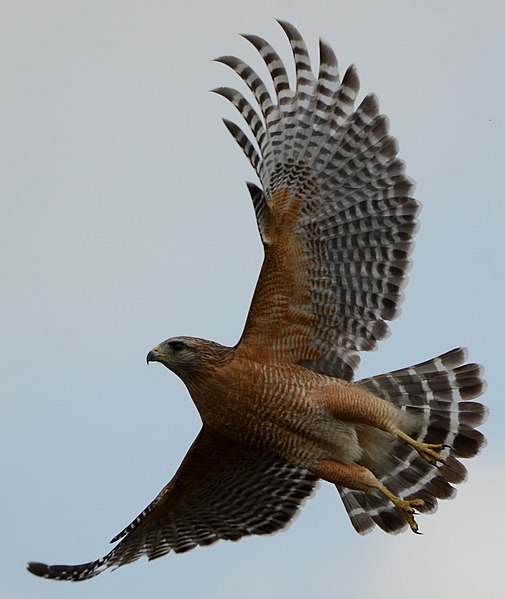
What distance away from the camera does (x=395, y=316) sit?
14.0 metres

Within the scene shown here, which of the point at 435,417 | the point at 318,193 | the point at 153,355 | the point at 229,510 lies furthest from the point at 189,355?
the point at 435,417

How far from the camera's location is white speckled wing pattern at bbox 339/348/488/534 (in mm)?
14328

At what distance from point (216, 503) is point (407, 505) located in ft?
6.19

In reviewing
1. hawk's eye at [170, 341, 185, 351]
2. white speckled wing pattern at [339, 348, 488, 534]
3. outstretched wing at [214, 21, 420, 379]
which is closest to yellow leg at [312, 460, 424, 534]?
white speckled wing pattern at [339, 348, 488, 534]

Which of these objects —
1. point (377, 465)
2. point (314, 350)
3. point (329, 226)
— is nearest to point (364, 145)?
point (329, 226)

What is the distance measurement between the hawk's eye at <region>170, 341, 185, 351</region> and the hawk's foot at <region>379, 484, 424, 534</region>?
2.10m

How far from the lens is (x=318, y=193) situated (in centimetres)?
1358

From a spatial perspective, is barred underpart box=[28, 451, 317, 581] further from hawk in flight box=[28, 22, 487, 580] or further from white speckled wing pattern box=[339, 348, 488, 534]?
white speckled wing pattern box=[339, 348, 488, 534]

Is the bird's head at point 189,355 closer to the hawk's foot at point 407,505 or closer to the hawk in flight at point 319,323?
the hawk in flight at point 319,323

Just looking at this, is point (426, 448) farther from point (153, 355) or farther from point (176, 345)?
point (153, 355)

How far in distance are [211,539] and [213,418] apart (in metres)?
1.73

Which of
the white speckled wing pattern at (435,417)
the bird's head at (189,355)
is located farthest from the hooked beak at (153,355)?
the white speckled wing pattern at (435,417)

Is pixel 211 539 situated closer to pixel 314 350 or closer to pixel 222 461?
pixel 222 461

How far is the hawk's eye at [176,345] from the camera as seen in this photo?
13.7m
